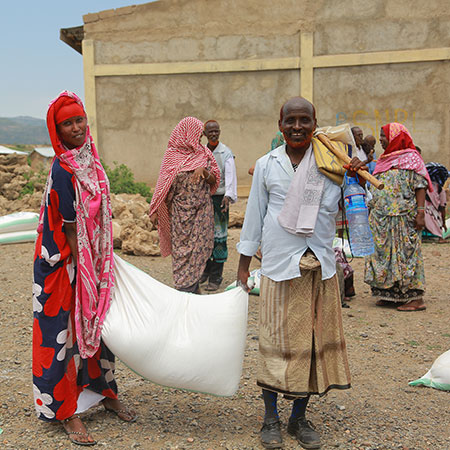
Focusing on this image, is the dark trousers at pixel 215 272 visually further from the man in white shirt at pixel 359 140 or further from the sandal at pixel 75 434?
the sandal at pixel 75 434

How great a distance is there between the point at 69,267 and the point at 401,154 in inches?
141

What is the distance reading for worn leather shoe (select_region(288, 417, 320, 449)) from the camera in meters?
2.85

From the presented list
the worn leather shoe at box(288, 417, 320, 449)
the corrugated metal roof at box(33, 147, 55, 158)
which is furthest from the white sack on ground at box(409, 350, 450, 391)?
the corrugated metal roof at box(33, 147, 55, 158)

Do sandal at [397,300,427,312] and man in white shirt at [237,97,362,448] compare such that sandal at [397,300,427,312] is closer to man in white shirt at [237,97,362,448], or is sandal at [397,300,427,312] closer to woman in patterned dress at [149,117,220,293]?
woman in patterned dress at [149,117,220,293]

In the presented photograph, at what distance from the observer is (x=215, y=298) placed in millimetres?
2914

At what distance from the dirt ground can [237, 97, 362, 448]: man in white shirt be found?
1.04 ft

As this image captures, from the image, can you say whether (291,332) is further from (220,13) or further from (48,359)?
(220,13)

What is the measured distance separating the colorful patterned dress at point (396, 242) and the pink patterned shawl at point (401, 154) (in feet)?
0.20

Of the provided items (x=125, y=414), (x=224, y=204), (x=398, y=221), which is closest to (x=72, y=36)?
(x=224, y=204)

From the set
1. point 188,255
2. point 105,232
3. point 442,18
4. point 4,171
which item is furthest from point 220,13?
point 105,232

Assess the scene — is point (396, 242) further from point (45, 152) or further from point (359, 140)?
point (45, 152)

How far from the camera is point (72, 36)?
13.2 metres

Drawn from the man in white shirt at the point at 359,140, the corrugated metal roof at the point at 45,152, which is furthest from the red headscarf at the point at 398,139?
the corrugated metal roof at the point at 45,152

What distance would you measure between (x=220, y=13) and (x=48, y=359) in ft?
34.8
